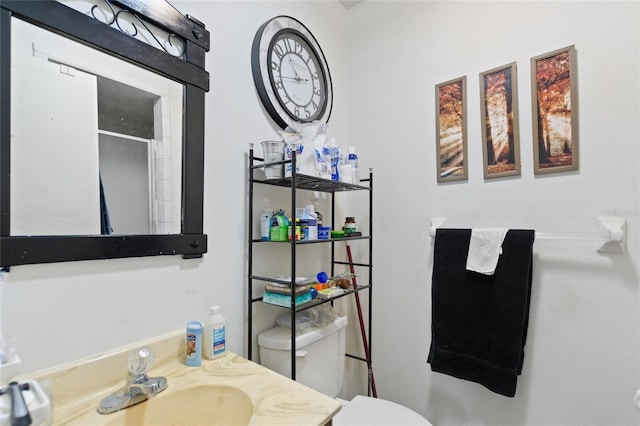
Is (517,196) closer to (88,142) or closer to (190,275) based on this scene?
(190,275)

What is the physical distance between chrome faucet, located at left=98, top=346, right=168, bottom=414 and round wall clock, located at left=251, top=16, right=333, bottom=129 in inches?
39.4

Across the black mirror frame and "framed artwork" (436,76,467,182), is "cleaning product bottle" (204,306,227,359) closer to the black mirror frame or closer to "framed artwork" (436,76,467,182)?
the black mirror frame

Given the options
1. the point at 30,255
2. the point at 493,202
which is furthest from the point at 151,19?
the point at 493,202

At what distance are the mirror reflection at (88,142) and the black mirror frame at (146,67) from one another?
0.06 feet

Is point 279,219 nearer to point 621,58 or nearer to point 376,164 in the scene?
point 376,164

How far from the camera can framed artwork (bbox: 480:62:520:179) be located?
1.28m

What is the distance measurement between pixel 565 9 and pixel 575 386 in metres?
1.47

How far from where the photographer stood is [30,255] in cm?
69

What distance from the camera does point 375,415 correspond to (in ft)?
4.07

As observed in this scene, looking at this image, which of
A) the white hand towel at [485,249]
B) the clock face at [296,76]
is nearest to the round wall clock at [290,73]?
Result: the clock face at [296,76]

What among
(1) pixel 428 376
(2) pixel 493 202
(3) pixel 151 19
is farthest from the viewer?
(1) pixel 428 376

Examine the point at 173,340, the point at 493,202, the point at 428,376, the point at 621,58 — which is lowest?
the point at 428,376

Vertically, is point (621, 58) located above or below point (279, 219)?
above

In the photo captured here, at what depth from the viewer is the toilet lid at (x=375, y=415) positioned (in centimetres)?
119
